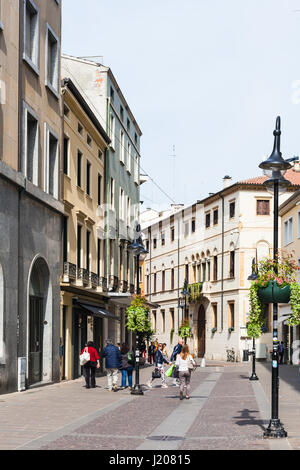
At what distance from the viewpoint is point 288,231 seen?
182 ft

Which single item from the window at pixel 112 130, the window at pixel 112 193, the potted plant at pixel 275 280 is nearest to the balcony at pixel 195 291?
the window at pixel 112 193

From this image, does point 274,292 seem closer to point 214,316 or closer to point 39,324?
point 39,324

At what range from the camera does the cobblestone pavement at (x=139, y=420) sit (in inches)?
431

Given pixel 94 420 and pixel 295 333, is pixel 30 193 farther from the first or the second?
pixel 295 333

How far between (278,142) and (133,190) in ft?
118

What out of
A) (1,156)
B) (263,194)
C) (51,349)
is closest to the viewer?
(1,156)

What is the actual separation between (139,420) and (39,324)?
10.6 metres

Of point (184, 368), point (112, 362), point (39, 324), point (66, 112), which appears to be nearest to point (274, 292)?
point (184, 368)

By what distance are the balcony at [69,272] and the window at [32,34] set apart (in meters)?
7.89

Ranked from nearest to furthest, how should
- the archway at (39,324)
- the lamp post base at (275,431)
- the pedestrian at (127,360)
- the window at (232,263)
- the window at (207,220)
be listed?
the lamp post base at (275,431), the archway at (39,324), the pedestrian at (127,360), the window at (232,263), the window at (207,220)

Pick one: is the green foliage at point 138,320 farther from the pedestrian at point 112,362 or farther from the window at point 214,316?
the window at point 214,316

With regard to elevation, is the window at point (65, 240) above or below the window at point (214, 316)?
above
